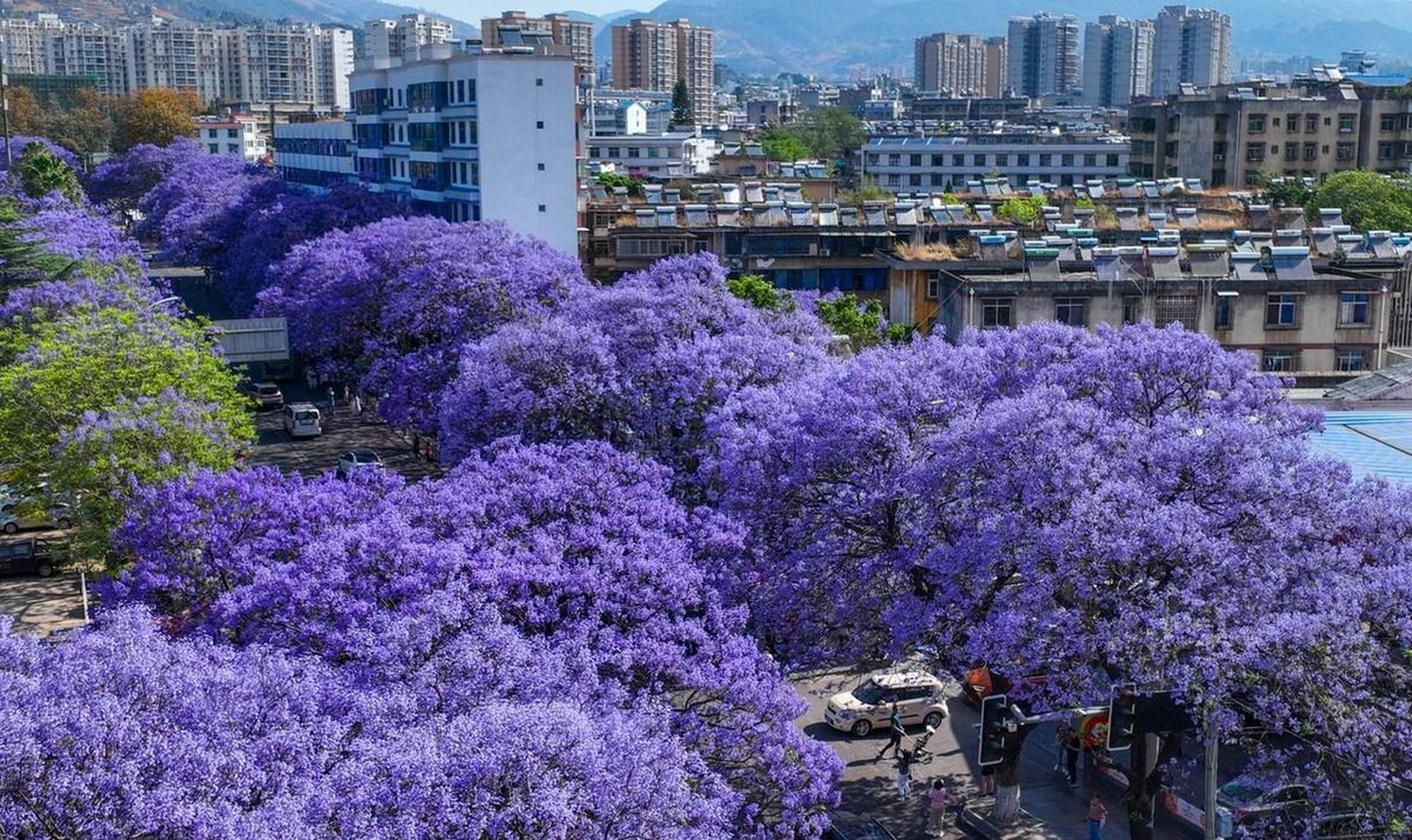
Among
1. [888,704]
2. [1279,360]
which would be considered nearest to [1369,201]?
[1279,360]

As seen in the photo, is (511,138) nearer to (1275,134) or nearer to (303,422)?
(303,422)

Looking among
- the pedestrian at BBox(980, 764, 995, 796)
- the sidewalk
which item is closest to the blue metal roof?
the sidewalk

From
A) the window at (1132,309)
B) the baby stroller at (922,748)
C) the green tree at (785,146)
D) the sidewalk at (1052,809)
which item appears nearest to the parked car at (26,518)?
the baby stroller at (922,748)

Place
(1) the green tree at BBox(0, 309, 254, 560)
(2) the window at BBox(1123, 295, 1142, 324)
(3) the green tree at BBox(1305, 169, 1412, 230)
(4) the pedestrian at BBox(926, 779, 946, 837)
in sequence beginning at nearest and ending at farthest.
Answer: (4) the pedestrian at BBox(926, 779, 946, 837) < (1) the green tree at BBox(0, 309, 254, 560) < (2) the window at BBox(1123, 295, 1142, 324) < (3) the green tree at BBox(1305, 169, 1412, 230)

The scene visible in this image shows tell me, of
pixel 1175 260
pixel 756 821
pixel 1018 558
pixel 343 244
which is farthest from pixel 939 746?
pixel 343 244

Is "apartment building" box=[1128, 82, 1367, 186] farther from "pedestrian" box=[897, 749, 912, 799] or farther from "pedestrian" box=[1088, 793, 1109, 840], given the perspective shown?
"pedestrian" box=[1088, 793, 1109, 840]
